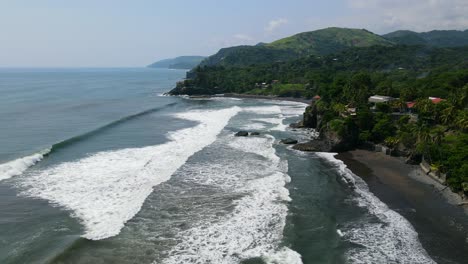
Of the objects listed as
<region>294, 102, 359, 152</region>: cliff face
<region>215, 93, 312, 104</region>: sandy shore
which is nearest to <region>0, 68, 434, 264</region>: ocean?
<region>294, 102, 359, 152</region>: cliff face

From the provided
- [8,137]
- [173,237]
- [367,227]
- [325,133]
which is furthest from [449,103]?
[8,137]

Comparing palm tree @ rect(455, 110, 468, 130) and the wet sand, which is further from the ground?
palm tree @ rect(455, 110, 468, 130)

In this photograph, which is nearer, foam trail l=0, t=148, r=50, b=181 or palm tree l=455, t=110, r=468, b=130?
foam trail l=0, t=148, r=50, b=181

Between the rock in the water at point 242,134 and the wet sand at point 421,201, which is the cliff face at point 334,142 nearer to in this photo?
the wet sand at point 421,201

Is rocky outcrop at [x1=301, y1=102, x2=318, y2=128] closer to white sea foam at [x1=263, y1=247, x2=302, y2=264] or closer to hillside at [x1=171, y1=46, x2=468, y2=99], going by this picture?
hillside at [x1=171, y1=46, x2=468, y2=99]

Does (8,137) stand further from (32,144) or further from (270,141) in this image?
(270,141)

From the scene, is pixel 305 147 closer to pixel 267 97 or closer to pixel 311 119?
pixel 311 119

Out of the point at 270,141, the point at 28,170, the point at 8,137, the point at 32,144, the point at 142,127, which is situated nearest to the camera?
the point at 28,170

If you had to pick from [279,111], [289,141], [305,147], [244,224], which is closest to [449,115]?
[305,147]
